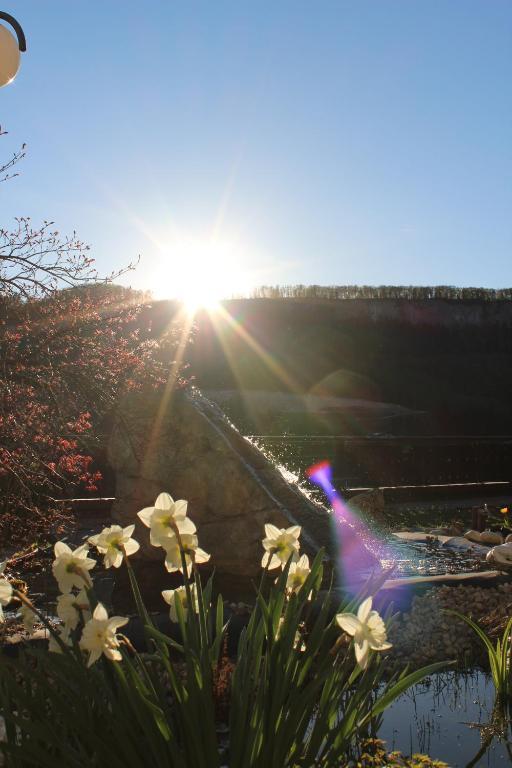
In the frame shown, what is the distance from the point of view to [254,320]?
→ 28922mm

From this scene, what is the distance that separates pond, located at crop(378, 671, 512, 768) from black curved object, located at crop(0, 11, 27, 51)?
11.3ft

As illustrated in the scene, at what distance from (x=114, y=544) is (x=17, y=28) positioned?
256 cm

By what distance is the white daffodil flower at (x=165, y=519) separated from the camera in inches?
62.9

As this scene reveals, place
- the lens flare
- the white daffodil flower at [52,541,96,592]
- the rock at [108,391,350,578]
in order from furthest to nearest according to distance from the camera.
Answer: the rock at [108,391,350,578] < the lens flare < the white daffodil flower at [52,541,96,592]

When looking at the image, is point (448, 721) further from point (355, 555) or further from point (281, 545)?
point (355, 555)

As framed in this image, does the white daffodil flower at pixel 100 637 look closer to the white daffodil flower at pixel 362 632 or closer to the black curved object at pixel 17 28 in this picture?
the white daffodil flower at pixel 362 632

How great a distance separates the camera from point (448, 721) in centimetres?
284

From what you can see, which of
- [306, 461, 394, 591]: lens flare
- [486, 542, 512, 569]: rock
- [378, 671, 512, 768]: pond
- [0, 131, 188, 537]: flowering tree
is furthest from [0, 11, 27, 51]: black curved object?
[486, 542, 512, 569]: rock

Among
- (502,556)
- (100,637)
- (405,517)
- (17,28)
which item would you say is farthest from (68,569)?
(405,517)

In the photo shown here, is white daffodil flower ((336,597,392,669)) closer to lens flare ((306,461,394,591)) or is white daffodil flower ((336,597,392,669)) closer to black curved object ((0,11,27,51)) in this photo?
lens flare ((306,461,394,591))

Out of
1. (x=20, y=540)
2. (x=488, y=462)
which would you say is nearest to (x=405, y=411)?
(x=488, y=462)

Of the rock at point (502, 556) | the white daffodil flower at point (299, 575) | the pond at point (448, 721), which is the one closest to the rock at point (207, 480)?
the rock at point (502, 556)

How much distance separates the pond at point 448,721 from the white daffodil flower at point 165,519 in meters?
1.62

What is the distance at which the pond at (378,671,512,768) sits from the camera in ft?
8.41
